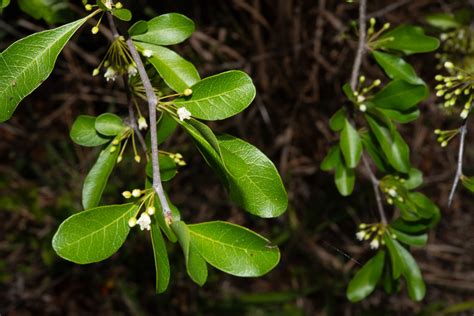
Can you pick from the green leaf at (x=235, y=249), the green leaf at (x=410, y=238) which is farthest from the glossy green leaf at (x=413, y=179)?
the green leaf at (x=235, y=249)

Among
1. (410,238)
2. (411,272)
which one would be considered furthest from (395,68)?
(411,272)

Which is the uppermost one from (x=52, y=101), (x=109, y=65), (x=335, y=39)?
(x=109, y=65)

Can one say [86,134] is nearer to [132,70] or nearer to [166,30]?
[132,70]

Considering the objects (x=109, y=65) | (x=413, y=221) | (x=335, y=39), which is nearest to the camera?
(x=109, y=65)

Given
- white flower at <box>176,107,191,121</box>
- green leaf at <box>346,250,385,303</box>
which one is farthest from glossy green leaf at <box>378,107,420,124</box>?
white flower at <box>176,107,191,121</box>

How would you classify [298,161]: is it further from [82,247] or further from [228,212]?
[82,247]

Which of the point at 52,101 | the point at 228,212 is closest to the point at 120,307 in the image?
the point at 228,212

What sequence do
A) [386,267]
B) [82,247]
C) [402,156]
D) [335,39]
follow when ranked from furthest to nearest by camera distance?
1. [335,39]
2. [386,267]
3. [402,156]
4. [82,247]

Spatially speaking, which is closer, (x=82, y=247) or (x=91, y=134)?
(x=82, y=247)
